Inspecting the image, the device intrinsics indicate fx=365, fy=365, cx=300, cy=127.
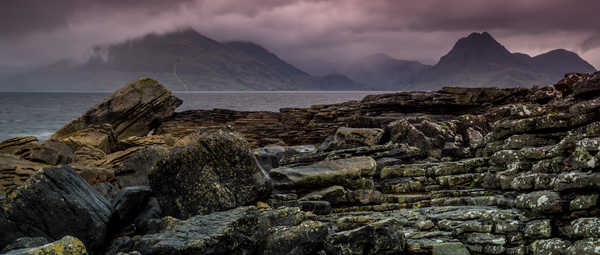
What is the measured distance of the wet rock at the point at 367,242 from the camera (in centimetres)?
983

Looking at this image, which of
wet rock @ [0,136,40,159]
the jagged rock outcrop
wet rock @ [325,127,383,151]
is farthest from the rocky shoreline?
the jagged rock outcrop

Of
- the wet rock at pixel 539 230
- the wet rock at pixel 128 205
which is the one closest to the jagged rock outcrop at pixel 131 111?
the wet rock at pixel 128 205

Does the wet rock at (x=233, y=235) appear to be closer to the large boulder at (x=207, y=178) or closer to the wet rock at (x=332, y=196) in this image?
the large boulder at (x=207, y=178)

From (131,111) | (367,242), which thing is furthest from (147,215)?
(131,111)

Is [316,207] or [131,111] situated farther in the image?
[131,111]

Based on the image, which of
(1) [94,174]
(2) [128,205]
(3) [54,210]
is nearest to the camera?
(3) [54,210]

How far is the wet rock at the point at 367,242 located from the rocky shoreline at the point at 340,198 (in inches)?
1.2

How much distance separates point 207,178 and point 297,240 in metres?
4.68

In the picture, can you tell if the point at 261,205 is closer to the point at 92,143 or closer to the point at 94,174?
the point at 94,174

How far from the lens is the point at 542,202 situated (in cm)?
1022

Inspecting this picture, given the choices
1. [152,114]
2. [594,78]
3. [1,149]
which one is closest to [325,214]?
[594,78]

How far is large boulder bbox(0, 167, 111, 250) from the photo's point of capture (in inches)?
424

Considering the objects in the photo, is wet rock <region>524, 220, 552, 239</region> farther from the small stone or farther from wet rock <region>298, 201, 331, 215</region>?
the small stone

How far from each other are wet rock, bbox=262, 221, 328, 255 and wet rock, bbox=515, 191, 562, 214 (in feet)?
19.4
